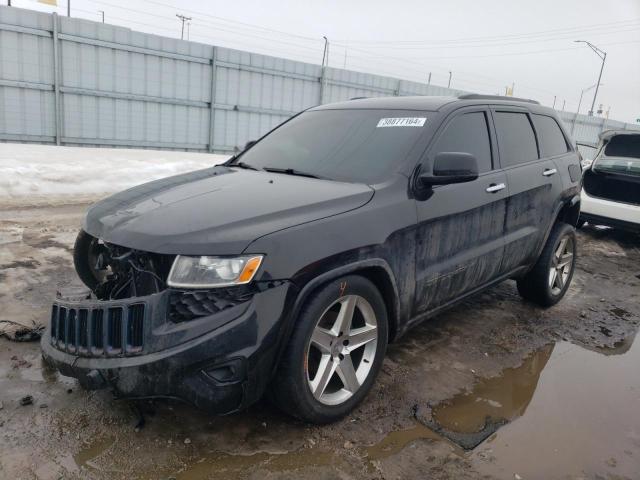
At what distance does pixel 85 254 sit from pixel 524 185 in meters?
3.28

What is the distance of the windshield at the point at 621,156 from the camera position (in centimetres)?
800

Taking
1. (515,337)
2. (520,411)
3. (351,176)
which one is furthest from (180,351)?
(515,337)

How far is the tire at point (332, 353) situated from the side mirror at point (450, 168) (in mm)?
766

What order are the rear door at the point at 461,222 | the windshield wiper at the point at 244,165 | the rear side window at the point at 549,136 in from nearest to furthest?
the rear door at the point at 461,222, the windshield wiper at the point at 244,165, the rear side window at the point at 549,136

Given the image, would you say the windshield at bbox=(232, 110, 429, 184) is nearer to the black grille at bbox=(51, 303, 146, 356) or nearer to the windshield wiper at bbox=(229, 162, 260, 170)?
the windshield wiper at bbox=(229, 162, 260, 170)

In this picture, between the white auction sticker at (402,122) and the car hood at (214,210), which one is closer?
the car hood at (214,210)

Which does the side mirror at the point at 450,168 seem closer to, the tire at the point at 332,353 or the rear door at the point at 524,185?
the tire at the point at 332,353

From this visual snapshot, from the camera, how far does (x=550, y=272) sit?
4.72 m

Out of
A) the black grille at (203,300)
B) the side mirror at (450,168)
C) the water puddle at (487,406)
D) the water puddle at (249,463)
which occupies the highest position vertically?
the side mirror at (450,168)

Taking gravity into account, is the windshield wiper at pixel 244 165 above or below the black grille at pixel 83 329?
above

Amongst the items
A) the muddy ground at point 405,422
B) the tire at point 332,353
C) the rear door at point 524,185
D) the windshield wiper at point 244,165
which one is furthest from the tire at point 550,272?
the windshield wiper at point 244,165

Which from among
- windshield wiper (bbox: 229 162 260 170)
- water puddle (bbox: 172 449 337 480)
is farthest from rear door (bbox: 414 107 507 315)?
windshield wiper (bbox: 229 162 260 170)

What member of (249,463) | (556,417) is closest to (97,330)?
(249,463)

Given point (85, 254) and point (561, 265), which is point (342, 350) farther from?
point (561, 265)
